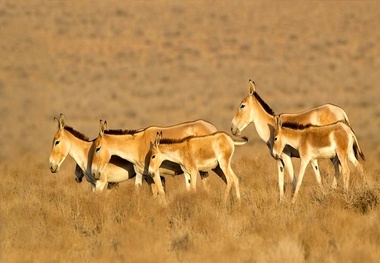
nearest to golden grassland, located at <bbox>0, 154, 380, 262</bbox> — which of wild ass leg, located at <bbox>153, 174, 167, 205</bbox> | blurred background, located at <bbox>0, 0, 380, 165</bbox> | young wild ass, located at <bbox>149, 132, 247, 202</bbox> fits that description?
wild ass leg, located at <bbox>153, 174, 167, 205</bbox>

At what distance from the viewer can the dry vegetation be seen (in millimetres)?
11602

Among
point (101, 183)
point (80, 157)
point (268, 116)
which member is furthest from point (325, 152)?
point (80, 157)

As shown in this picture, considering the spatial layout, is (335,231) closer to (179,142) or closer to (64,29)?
(179,142)

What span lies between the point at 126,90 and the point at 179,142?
86.3 ft

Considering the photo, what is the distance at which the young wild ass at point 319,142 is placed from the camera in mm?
14844

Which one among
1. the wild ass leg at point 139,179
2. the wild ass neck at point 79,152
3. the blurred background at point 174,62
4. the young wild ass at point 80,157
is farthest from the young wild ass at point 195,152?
the blurred background at point 174,62

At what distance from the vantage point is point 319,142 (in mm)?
14984

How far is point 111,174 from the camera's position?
53.1ft

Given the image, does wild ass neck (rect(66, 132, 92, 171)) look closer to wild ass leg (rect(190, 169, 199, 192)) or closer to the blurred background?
wild ass leg (rect(190, 169, 199, 192))

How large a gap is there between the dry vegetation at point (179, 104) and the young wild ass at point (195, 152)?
24.5 inches

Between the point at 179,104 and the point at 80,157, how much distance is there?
21.3 meters

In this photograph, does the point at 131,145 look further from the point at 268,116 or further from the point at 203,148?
the point at 268,116

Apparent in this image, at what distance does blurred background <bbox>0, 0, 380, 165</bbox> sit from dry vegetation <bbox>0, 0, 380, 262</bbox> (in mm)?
128

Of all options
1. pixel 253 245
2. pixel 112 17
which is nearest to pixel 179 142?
pixel 253 245
